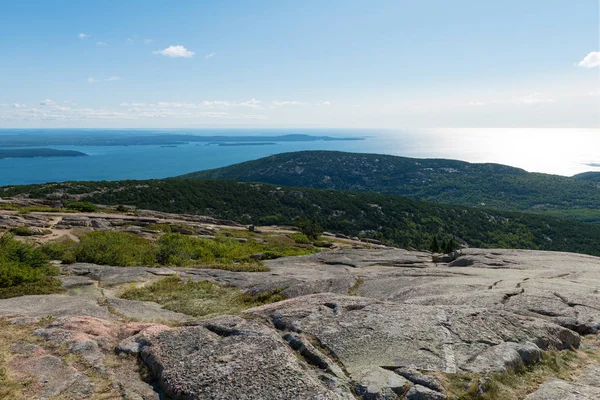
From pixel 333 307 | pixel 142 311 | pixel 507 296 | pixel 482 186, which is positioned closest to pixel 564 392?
pixel 333 307

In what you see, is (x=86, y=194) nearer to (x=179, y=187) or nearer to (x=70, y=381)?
(x=179, y=187)

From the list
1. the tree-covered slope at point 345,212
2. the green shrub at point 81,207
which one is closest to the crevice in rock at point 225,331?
the green shrub at point 81,207

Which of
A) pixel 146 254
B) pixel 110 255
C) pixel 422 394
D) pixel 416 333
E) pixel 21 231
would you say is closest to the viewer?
pixel 422 394

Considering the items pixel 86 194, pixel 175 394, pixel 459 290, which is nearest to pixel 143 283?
pixel 175 394

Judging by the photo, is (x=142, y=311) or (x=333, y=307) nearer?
(x=333, y=307)

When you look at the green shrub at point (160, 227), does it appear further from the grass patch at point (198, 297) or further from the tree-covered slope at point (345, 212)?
the tree-covered slope at point (345, 212)

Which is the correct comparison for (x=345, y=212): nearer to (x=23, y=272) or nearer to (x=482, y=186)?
(x=23, y=272)

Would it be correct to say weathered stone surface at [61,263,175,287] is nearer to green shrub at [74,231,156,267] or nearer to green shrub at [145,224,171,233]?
green shrub at [74,231,156,267]
